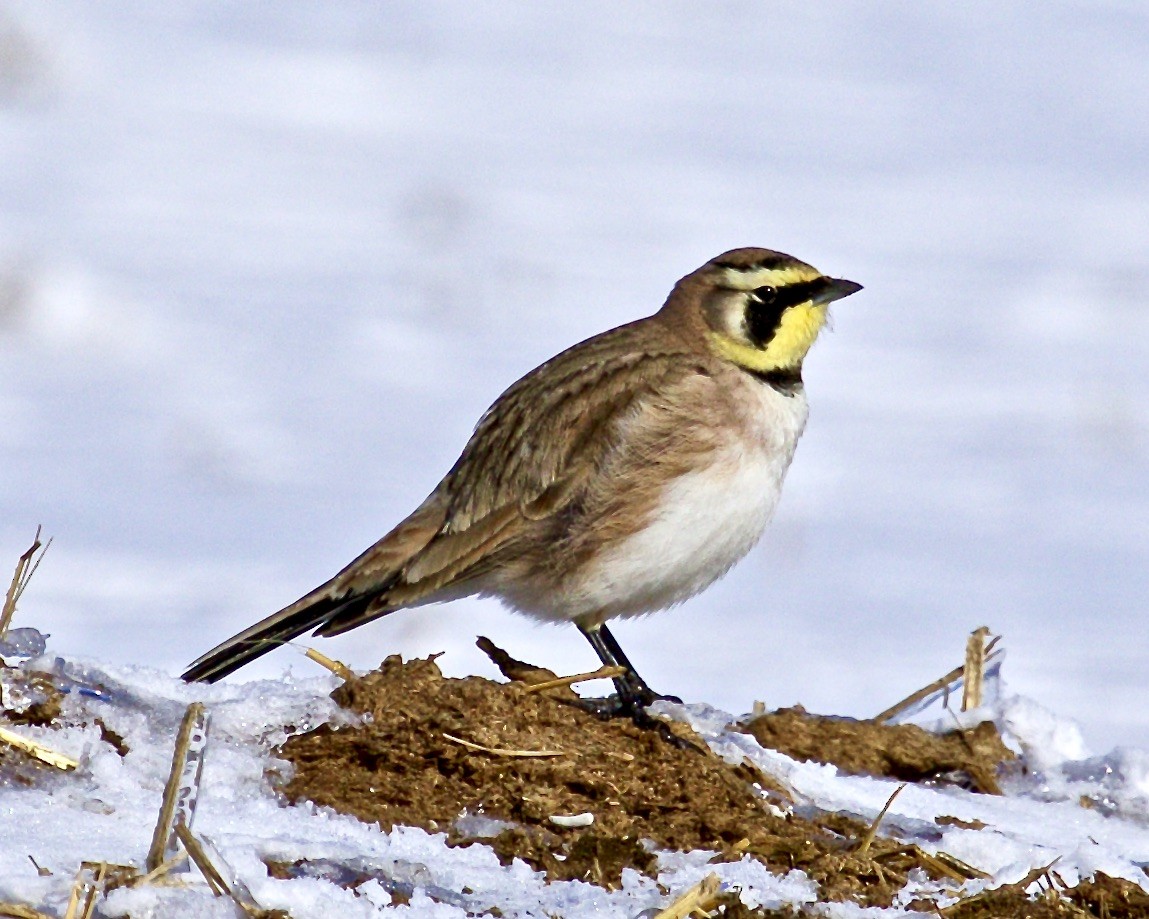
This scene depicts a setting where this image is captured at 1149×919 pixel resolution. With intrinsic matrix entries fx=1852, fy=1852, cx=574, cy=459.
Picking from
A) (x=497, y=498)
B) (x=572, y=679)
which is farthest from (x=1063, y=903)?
(x=497, y=498)

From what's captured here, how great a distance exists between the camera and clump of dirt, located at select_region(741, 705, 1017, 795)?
7.02 m

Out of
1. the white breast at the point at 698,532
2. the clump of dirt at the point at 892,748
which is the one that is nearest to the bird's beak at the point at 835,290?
the white breast at the point at 698,532

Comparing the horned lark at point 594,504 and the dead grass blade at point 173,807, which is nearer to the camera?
the dead grass blade at point 173,807

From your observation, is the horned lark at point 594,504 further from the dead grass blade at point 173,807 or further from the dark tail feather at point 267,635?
the dead grass blade at point 173,807

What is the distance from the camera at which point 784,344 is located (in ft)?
26.9

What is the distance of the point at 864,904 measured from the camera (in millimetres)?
4805

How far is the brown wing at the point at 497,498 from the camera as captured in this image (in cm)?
756

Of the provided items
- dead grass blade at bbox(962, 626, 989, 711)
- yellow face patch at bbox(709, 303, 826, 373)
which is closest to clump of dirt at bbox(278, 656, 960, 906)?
dead grass blade at bbox(962, 626, 989, 711)

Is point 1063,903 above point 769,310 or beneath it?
beneath

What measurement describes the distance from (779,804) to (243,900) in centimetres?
223

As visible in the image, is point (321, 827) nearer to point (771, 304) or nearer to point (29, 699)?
point (29, 699)

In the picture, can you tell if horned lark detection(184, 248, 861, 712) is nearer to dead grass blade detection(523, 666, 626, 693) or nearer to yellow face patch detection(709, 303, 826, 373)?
yellow face patch detection(709, 303, 826, 373)

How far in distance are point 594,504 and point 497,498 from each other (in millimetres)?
436

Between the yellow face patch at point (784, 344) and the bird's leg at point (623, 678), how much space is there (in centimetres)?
133
